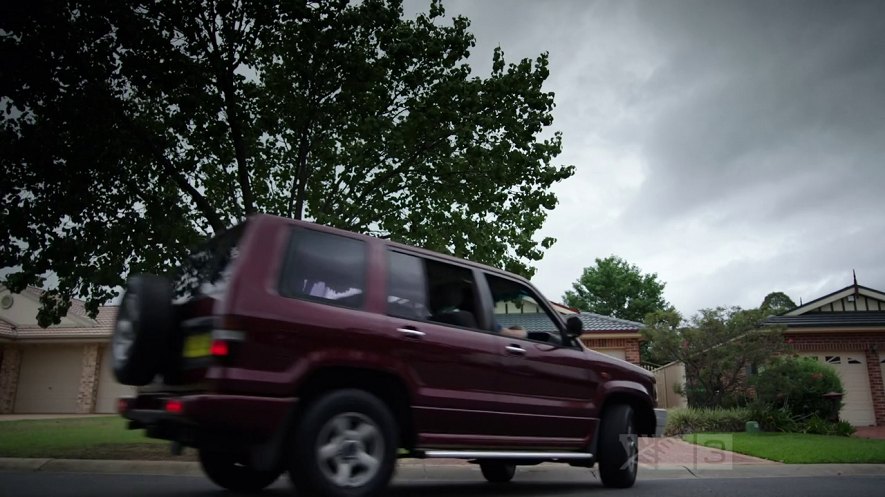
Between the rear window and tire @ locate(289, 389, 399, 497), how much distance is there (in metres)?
0.97

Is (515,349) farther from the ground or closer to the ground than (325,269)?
closer to the ground

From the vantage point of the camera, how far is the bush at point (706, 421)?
13.5m

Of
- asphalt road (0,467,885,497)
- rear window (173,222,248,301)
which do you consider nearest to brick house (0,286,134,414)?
asphalt road (0,467,885,497)

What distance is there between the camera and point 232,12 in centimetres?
1042

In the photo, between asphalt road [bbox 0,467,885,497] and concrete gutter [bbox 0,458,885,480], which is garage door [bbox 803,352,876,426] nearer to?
concrete gutter [bbox 0,458,885,480]

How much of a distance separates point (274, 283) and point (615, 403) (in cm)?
364

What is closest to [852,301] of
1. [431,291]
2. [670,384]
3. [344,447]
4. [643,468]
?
[670,384]

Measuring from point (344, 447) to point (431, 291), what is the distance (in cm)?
142

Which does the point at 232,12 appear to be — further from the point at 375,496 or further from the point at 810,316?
the point at 810,316

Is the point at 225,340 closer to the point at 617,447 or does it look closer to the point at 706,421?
the point at 617,447

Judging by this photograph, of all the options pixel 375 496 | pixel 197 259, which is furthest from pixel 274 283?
pixel 375 496

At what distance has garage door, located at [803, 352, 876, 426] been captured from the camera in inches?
744

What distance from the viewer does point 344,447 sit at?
3938 mm

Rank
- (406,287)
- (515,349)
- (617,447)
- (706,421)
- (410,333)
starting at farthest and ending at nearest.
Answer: (706,421), (617,447), (515,349), (406,287), (410,333)
